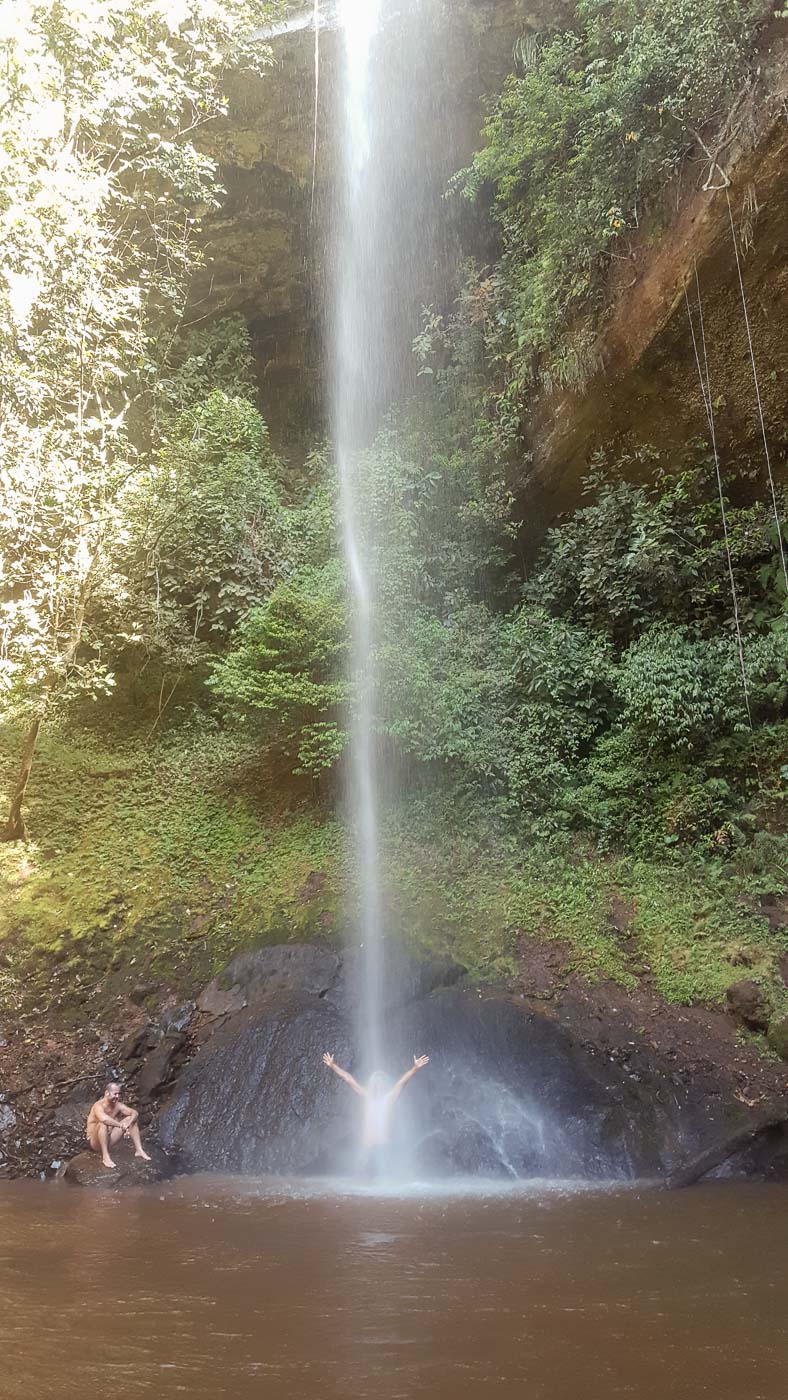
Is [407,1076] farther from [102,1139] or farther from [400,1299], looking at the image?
[400,1299]

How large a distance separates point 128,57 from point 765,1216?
45.3 feet

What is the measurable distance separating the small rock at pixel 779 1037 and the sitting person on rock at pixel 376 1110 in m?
3.35

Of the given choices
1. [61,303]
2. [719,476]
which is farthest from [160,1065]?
[719,476]

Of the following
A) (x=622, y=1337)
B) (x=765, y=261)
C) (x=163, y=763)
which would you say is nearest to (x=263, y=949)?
(x=163, y=763)

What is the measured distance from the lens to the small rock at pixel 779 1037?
820 cm

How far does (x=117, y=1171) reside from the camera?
711 centimetres

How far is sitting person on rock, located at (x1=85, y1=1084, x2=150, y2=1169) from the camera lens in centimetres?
745

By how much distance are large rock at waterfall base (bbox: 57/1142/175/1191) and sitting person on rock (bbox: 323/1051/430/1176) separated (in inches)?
65.6

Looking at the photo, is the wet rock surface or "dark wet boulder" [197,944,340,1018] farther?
"dark wet boulder" [197,944,340,1018]

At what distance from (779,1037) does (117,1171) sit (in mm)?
6141

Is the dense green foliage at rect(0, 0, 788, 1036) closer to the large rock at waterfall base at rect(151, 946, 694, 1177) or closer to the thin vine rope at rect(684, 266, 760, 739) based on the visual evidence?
the thin vine rope at rect(684, 266, 760, 739)

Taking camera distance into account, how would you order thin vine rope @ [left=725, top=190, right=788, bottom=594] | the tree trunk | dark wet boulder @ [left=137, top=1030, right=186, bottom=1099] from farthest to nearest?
the tree trunk
thin vine rope @ [left=725, top=190, right=788, bottom=594]
dark wet boulder @ [left=137, top=1030, right=186, bottom=1099]

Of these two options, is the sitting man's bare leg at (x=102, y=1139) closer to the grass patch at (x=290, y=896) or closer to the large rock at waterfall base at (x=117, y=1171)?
the large rock at waterfall base at (x=117, y=1171)

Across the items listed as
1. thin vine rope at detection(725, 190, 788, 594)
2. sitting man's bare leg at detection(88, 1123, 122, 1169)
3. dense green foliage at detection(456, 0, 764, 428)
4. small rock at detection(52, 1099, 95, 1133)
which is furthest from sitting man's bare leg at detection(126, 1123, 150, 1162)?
dense green foliage at detection(456, 0, 764, 428)
